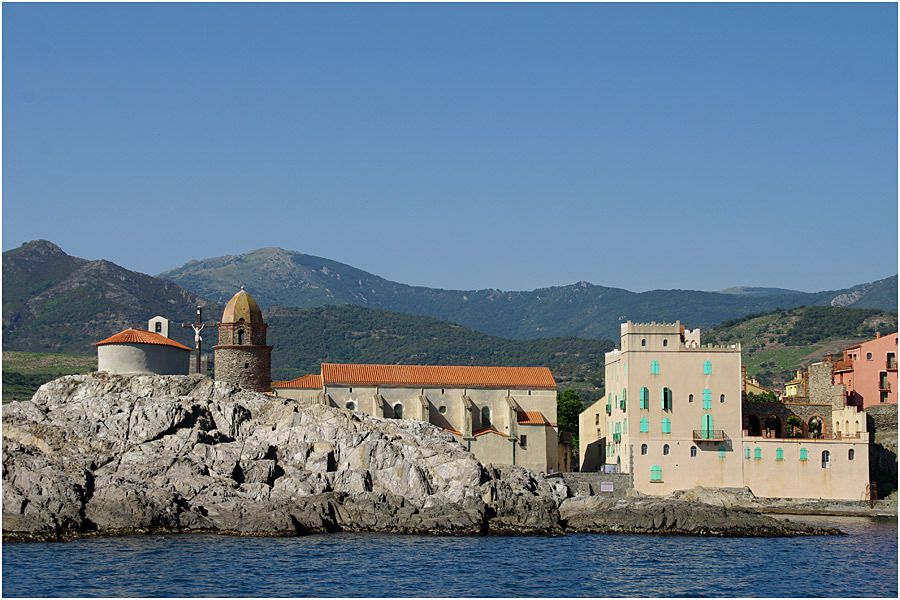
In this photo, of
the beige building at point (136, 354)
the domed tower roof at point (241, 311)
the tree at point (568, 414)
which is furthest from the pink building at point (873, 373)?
the beige building at point (136, 354)

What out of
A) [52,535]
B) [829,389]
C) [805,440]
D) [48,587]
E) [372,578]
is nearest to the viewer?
[48,587]

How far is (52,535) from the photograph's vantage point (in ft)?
216

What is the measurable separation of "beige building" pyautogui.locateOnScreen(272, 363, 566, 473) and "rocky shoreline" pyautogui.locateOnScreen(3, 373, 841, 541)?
6157 mm

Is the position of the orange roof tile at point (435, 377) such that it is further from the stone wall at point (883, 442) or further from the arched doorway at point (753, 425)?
the stone wall at point (883, 442)

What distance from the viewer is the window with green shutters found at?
8744 centimetres

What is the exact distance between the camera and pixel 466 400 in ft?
293

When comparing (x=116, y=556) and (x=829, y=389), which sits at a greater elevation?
(x=829, y=389)

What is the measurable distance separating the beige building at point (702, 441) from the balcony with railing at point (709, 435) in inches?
2.5

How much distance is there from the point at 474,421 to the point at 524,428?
3.90m

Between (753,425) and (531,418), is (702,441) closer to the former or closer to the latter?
(753,425)

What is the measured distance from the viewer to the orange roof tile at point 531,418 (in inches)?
3482

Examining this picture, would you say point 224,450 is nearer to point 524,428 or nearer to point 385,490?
point 385,490

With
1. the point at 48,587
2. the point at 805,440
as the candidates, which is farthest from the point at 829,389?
the point at 48,587

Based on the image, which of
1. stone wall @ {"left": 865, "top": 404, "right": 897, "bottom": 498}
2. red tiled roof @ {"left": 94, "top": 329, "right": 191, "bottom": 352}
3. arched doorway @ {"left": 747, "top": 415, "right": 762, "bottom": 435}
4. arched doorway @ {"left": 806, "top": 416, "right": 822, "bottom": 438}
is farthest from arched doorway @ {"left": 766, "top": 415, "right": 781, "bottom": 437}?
red tiled roof @ {"left": 94, "top": 329, "right": 191, "bottom": 352}
